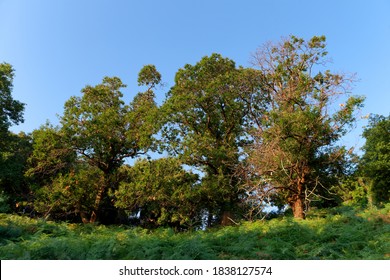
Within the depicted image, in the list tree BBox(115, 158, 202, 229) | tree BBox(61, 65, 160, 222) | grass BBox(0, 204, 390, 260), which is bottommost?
grass BBox(0, 204, 390, 260)

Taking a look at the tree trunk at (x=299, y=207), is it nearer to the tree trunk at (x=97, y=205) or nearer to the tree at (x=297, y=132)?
the tree at (x=297, y=132)

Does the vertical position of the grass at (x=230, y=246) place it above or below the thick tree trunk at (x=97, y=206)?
below

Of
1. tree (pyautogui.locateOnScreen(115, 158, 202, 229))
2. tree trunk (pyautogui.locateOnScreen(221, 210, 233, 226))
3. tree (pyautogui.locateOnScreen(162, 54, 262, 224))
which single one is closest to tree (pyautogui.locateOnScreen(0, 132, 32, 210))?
tree (pyautogui.locateOnScreen(115, 158, 202, 229))

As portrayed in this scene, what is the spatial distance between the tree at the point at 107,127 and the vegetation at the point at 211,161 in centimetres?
9

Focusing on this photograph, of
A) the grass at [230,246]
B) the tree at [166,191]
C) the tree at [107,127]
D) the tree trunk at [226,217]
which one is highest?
the tree at [107,127]

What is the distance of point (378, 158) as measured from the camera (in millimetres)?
21156

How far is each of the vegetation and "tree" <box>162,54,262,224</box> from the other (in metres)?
0.08

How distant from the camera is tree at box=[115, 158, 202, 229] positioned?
866 inches

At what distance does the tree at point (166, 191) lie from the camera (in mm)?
22000

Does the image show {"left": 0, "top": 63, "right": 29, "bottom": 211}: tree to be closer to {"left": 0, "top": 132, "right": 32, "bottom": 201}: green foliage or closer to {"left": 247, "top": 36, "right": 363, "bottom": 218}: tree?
{"left": 0, "top": 132, "right": 32, "bottom": 201}: green foliage

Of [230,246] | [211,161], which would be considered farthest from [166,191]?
[230,246]

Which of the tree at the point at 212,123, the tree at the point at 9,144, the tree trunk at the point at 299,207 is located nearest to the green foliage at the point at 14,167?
the tree at the point at 9,144

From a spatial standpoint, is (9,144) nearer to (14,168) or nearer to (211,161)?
(14,168)

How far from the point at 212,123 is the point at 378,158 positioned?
34.9ft
